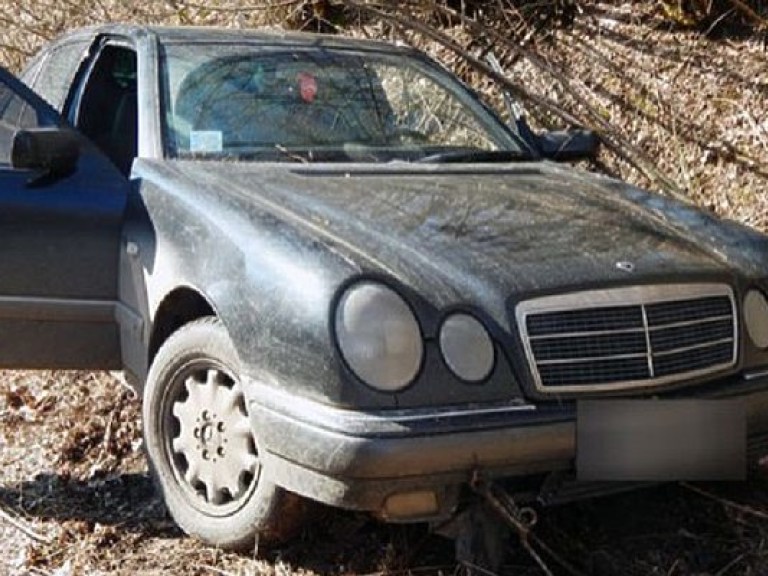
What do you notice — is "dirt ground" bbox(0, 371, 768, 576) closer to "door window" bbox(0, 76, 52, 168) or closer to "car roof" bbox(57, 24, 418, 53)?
"door window" bbox(0, 76, 52, 168)

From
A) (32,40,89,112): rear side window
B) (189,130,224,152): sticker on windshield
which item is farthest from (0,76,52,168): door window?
(189,130,224,152): sticker on windshield

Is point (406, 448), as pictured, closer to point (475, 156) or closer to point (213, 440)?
point (213, 440)

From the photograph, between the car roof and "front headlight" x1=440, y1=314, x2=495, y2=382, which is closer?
"front headlight" x1=440, y1=314, x2=495, y2=382

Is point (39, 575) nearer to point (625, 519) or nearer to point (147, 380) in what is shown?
point (147, 380)

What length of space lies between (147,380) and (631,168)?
3907 mm

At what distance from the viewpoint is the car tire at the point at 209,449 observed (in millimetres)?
3543

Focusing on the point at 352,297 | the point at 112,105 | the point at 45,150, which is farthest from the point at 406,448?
the point at 112,105

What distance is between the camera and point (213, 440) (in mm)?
3695

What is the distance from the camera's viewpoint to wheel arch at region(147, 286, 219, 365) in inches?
154

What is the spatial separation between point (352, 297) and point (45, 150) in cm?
163

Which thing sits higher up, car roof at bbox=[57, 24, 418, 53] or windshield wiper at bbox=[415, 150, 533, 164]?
car roof at bbox=[57, 24, 418, 53]

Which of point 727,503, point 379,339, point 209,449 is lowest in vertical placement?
point 727,503

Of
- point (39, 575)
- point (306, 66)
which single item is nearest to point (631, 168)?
point (306, 66)

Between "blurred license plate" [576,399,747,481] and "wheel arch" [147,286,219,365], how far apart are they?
1299 mm
